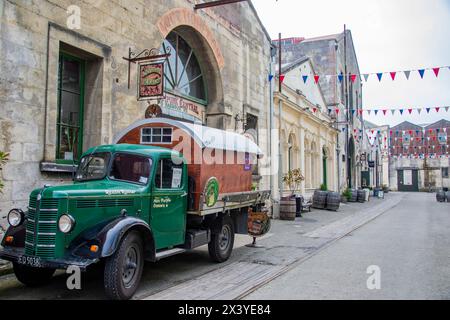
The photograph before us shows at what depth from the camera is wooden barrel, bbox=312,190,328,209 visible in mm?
21994

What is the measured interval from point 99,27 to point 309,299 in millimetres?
7118

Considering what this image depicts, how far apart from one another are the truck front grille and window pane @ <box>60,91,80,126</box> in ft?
12.7

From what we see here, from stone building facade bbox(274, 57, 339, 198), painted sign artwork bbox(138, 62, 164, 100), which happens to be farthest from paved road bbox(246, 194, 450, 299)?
stone building facade bbox(274, 57, 339, 198)

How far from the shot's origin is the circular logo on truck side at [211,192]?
713 cm

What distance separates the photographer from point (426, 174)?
65.4m

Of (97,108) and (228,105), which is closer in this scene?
A: (97,108)

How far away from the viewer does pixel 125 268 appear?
5.39 m

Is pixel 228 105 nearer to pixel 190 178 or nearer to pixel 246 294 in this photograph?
pixel 190 178

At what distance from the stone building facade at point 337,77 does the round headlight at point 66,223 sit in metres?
26.4

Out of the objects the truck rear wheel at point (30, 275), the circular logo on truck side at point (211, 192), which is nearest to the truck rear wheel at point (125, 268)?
the truck rear wheel at point (30, 275)

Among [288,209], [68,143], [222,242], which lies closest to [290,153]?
[288,209]

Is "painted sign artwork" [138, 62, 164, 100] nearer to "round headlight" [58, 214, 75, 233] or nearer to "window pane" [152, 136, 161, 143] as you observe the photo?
"window pane" [152, 136, 161, 143]

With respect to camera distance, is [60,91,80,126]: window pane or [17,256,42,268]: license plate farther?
[60,91,80,126]: window pane
